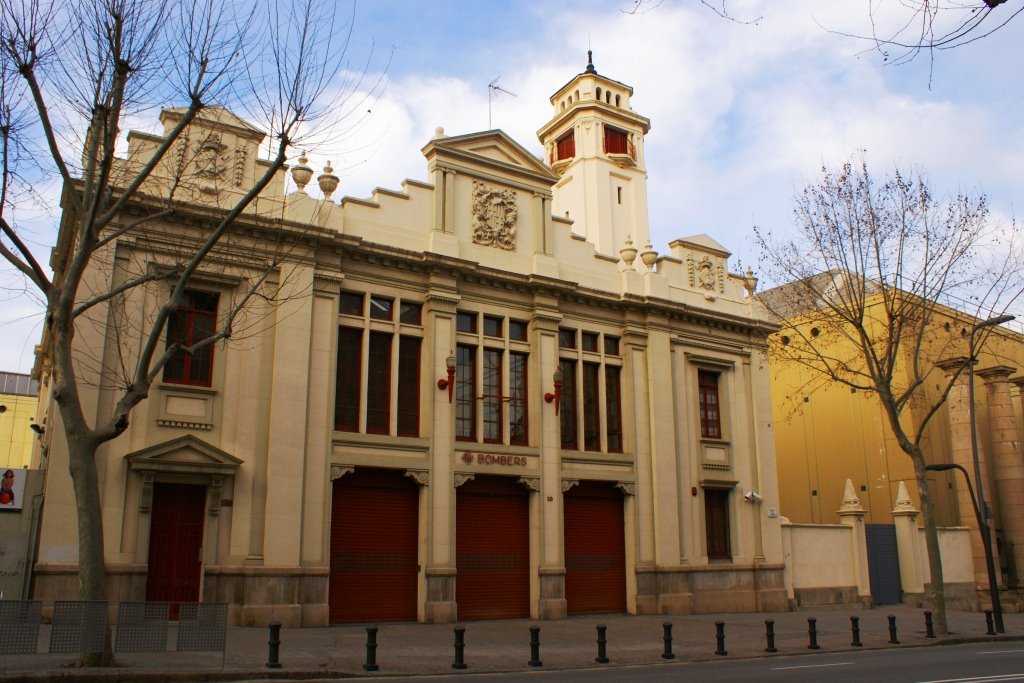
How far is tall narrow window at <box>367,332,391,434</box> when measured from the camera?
2231 centimetres

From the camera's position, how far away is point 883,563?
100 feet

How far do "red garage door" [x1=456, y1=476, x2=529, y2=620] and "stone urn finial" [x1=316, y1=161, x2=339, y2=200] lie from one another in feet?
28.3

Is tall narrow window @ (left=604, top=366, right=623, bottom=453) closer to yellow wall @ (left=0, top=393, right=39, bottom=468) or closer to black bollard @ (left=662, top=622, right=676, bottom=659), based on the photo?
black bollard @ (left=662, top=622, right=676, bottom=659)

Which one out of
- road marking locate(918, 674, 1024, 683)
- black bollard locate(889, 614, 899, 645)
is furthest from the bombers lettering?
road marking locate(918, 674, 1024, 683)

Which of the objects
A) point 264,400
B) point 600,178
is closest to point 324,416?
point 264,400

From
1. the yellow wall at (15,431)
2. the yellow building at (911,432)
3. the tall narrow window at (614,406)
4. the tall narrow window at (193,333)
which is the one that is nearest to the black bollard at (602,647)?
the tall narrow window at (193,333)

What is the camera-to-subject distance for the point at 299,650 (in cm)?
1503

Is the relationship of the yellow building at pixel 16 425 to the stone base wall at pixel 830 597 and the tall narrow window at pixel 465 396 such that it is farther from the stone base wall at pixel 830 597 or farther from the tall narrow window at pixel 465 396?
the stone base wall at pixel 830 597

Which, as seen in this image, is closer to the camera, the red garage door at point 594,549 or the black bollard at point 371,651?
the black bollard at point 371,651

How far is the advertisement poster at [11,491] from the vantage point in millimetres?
18859

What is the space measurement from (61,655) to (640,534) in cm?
1706

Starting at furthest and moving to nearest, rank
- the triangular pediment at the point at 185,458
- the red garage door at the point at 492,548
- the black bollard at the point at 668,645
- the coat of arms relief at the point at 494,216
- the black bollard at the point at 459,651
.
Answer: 1. the coat of arms relief at the point at 494,216
2. the red garage door at the point at 492,548
3. the triangular pediment at the point at 185,458
4. the black bollard at the point at 668,645
5. the black bollard at the point at 459,651

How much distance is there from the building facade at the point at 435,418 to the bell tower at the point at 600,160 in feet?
48.0

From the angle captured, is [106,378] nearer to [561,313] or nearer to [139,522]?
[139,522]
